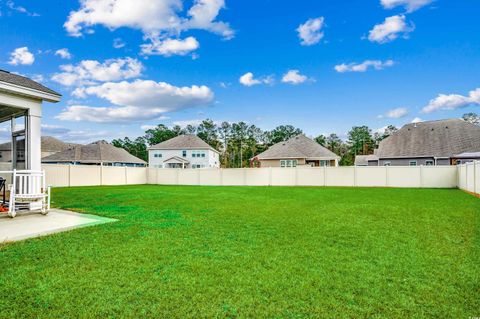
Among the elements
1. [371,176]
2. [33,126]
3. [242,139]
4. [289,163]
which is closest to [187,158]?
[289,163]

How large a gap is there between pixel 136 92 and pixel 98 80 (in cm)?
535

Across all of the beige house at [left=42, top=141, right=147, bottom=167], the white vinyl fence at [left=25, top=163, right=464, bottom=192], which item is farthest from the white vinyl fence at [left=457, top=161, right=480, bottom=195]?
the beige house at [left=42, top=141, right=147, bottom=167]

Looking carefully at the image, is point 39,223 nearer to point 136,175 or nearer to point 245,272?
point 245,272

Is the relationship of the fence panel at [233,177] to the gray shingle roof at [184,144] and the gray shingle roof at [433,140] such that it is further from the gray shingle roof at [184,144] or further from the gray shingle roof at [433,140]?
the gray shingle roof at [184,144]

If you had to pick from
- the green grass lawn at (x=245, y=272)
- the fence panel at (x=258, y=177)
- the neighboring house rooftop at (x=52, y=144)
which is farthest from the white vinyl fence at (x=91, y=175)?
the neighboring house rooftop at (x=52, y=144)

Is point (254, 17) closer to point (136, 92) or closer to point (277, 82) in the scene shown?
point (277, 82)

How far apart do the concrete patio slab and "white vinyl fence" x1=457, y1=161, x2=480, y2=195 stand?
15775mm

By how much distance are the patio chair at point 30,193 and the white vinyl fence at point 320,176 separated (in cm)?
1774

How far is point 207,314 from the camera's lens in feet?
8.45

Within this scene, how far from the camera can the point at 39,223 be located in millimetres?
6348

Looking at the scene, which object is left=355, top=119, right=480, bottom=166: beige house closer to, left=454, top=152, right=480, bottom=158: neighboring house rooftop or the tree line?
left=454, top=152, right=480, bottom=158: neighboring house rooftop

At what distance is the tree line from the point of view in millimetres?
60281

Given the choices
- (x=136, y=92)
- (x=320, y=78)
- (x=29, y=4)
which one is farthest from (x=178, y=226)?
(x=136, y=92)

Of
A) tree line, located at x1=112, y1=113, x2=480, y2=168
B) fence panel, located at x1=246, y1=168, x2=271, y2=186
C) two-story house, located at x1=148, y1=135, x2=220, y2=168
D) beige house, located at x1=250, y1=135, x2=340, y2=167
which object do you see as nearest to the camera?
fence panel, located at x1=246, y1=168, x2=271, y2=186
